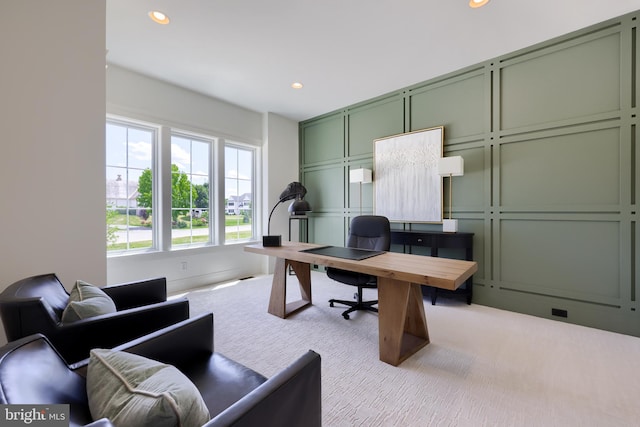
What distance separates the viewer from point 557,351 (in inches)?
80.2

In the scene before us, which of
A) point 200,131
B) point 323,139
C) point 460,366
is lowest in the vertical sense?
point 460,366

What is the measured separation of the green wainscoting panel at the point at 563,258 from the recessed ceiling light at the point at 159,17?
4.03 metres

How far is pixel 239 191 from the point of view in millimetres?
4438

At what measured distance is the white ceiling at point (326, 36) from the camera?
7.16ft

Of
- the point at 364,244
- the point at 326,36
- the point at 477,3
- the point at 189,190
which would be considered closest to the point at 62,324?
the point at 364,244

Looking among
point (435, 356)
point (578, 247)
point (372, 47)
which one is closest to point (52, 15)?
point (372, 47)

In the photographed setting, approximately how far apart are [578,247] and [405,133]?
229 centimetres

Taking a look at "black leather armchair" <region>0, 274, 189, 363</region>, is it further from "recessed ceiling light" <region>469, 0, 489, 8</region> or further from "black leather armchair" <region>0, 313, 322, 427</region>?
"recessed ceiling light" <region>469, 0, 489, 8</region>

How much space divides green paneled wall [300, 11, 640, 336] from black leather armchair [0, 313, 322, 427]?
293 centimetres

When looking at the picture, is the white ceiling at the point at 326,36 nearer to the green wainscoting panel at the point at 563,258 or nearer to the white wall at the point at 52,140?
the white wall at the point at 52,140

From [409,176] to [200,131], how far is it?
124 inches

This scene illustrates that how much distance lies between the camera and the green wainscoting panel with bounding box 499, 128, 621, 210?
2.38m

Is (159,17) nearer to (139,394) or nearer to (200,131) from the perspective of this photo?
(200,131)

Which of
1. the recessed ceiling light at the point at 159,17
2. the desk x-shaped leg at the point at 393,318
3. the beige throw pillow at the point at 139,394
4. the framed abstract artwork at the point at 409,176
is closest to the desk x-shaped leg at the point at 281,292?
the desk x-shaped leg at the point at 393,318
